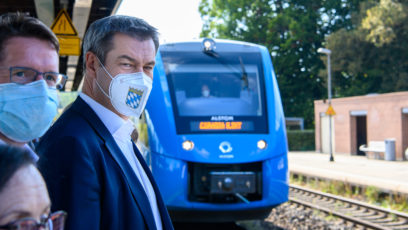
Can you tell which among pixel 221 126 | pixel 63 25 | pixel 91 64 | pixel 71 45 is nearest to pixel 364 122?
pixel 221 126

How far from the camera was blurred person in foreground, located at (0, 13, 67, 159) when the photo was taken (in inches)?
79.1

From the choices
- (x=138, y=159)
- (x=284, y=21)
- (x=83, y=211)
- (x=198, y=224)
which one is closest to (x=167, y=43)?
(x=198, y=224)

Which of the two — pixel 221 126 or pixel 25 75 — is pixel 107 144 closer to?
pixel 25 75

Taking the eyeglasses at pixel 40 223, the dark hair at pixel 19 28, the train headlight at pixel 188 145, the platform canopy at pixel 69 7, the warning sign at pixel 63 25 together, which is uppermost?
the platform canopy at pixel 69 7

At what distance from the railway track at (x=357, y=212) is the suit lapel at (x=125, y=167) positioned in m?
6.65

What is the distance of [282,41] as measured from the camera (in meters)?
38.0

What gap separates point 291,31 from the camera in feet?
122

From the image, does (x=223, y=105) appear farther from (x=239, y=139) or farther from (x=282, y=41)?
(x=282, y=41)

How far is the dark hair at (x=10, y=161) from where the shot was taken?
3.31 feet

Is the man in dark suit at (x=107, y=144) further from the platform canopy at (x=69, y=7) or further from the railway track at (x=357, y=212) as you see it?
the railway track at (x=357, y=212)

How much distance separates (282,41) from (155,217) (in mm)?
37093

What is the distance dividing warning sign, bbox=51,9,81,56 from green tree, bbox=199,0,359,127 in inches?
1220

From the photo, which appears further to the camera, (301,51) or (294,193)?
(301,51)

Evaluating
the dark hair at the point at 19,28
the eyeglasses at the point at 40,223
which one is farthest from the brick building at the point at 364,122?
the eyeglasses at the point at 40,223
